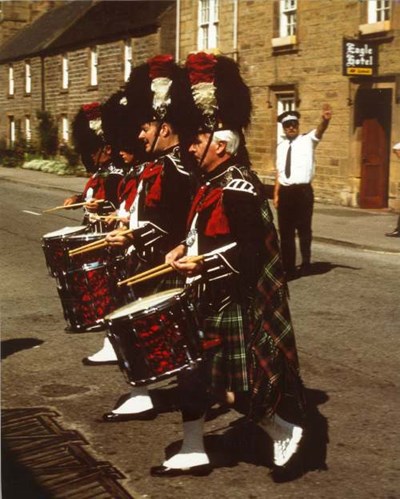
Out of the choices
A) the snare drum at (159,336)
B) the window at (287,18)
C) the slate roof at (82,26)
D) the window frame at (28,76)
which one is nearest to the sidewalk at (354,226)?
the window at (287,18)

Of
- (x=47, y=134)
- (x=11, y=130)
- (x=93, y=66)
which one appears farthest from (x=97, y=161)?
(x=11, y=130)

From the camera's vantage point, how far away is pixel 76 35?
37.1 m

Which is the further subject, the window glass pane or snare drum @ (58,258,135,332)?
the window glass pane

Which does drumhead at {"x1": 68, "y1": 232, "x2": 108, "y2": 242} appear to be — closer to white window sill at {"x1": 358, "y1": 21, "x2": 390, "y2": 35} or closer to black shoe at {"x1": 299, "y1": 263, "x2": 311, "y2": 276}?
black shoe at {"x1": 299, "y1": 263, "x2": 311, "y2": 276}

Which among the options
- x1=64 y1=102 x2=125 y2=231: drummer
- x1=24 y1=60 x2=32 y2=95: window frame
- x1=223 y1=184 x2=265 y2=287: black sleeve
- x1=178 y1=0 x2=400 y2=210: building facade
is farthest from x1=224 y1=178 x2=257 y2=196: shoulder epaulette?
x1=24 y1=60 x2=32 y2=95: window frame

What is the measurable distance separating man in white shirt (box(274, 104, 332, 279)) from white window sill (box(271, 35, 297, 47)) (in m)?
10.6

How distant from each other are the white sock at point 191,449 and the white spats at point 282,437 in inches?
11.6

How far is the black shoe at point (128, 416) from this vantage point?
5125 millimetres

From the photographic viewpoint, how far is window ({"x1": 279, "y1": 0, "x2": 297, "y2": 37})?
68.2ft

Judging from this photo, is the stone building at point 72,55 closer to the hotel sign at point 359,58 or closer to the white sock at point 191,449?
the hotel sign at point 359,58

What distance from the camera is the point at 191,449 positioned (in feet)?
14.1

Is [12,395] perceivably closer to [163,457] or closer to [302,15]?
[163,457]

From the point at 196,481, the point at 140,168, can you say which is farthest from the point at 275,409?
the point at 140,168

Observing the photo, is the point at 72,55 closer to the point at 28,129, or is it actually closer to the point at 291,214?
the point at 28,129
